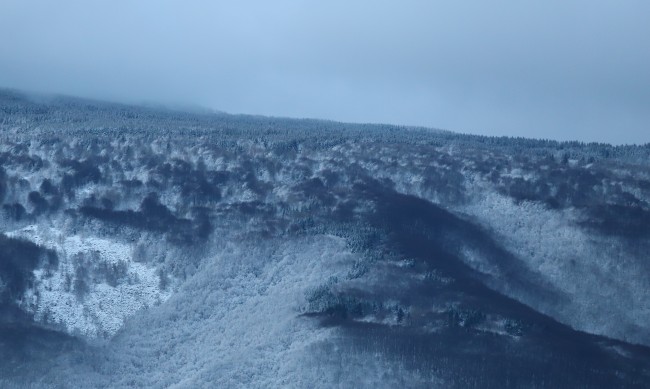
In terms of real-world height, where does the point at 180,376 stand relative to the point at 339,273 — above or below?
below

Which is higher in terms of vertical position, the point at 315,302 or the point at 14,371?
the point at 315,302

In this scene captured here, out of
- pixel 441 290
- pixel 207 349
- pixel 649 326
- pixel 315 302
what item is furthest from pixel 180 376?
pixel 649 326

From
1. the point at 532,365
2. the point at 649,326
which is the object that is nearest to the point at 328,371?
the point at 532,365

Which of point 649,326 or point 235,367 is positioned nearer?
point 235,367

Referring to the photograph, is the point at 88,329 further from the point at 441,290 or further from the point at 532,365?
the point at 532,365

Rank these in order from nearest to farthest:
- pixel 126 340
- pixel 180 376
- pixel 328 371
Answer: pixel 328 371 < pixel 180 376 < pixel 126 340

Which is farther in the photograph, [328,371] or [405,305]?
[405,305]

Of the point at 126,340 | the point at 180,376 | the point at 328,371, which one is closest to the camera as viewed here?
the point at 328,371

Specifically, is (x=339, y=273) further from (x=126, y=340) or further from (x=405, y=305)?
(x=126, y=340)
